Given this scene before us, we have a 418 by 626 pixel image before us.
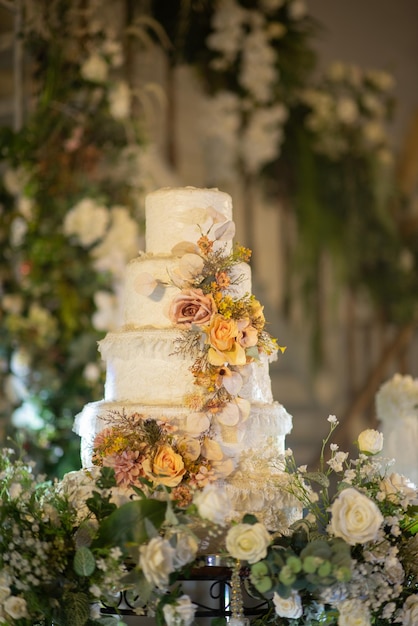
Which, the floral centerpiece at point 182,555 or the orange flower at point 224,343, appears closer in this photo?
the floral centerpiece at point 182,555

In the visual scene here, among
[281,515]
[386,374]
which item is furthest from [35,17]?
[386,374]

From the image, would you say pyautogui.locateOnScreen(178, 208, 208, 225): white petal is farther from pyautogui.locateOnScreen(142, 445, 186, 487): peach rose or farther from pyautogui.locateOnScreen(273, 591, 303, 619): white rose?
pyautogui.locateOnScreen(273, 591, 303, 619): white rose

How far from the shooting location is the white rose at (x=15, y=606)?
2.60 metres

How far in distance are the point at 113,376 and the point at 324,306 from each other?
15.7 feet

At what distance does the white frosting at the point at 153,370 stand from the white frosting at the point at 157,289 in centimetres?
7

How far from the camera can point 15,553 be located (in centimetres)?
258

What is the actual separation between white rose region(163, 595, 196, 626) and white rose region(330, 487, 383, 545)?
40 centimetres

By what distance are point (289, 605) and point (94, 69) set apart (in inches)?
146

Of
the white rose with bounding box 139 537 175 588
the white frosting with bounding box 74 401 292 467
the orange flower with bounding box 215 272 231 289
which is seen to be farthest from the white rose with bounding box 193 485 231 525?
the orange flower with bounding box 215 272 231 289

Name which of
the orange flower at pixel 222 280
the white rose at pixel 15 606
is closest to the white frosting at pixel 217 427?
the orange flower at pixel 222 280

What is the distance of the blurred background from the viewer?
543 cm

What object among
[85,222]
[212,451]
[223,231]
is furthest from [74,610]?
[85,222]

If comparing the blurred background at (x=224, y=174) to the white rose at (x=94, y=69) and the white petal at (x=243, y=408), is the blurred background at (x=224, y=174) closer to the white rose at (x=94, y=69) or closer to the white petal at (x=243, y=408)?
the white rose at (x=94, y=69)

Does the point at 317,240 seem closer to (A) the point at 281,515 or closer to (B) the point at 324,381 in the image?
(B) the point at 324,381
